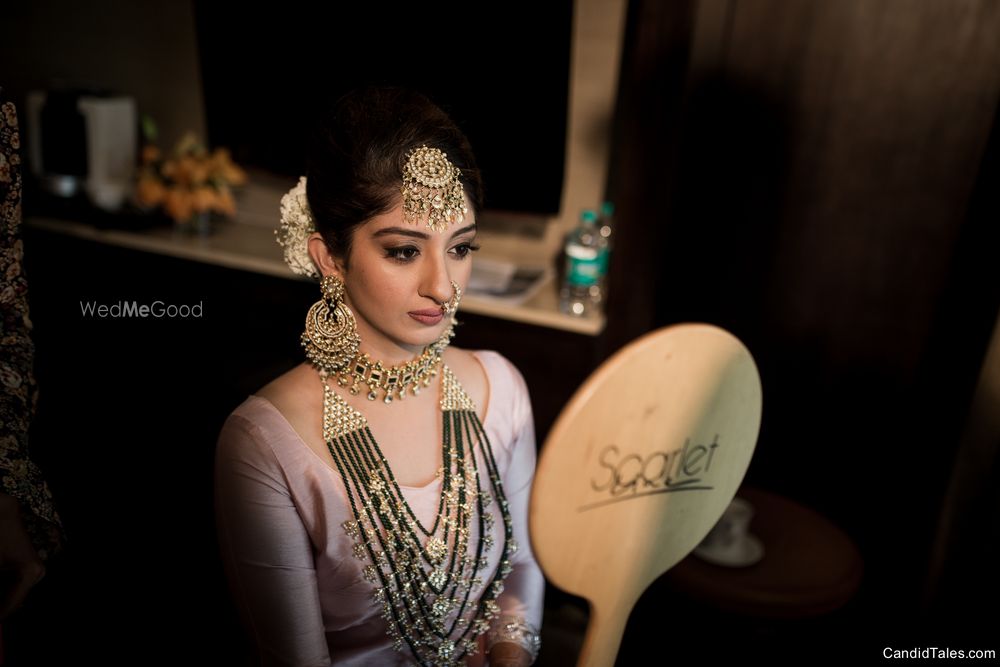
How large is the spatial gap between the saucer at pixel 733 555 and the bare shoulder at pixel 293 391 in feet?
3.55

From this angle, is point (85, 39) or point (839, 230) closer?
point (85, 39)

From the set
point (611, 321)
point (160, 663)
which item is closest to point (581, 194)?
point (611, 321)

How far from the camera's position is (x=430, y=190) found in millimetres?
633

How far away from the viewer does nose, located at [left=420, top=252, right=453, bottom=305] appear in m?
0.64

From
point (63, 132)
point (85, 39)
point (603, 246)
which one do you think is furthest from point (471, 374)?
point (603, 246)

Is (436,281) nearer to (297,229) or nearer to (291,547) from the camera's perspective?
(297,229)

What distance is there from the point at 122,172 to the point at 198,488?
1742 mm

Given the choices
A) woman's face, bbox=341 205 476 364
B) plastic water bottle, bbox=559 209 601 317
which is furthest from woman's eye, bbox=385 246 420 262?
plastic water bottle, bbox=559 209 601 317
